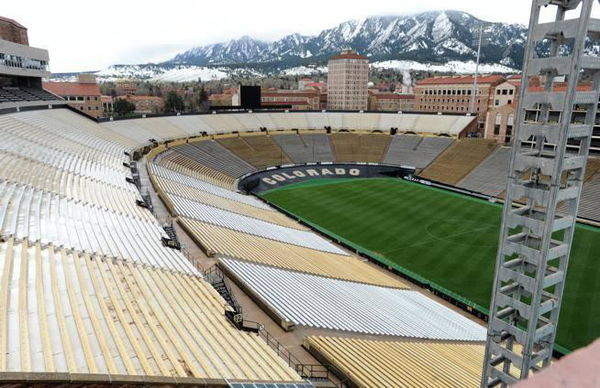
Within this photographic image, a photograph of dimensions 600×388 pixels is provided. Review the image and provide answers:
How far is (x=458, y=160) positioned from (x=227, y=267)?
4489 centimetres

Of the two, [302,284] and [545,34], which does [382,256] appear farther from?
[545,34]

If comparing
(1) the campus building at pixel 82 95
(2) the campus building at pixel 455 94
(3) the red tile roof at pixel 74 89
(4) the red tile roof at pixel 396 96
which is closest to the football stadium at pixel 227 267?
(1) the campus building at pixel 82 95

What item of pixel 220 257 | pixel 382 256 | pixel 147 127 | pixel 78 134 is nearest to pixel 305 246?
pixel 382 256

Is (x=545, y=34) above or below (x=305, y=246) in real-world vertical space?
above

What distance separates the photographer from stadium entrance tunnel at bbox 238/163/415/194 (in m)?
50.6

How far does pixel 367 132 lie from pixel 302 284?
52.1 metres

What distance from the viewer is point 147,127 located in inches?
2163

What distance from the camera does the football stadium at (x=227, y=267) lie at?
8930mm

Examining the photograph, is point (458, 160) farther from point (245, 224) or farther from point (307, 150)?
point (245, 224)

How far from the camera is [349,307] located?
17.3m

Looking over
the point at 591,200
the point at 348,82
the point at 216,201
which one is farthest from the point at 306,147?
the point at 348,82

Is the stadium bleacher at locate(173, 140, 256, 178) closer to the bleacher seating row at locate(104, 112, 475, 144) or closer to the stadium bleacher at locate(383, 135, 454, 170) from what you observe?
the bleacher seating row at locate(104, 112, 475, 144)

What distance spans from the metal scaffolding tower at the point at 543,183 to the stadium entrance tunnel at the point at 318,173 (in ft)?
131

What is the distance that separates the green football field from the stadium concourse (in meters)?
3.31
